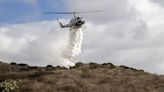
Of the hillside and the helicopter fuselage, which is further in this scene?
the helicopter fuselage

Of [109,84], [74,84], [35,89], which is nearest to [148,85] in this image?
[109,84]

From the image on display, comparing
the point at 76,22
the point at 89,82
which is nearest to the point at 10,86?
the point at 89,82

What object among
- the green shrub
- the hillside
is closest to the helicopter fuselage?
the hillside

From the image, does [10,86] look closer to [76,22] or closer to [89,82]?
[89,82]

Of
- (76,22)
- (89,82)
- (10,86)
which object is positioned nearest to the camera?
(10,86)

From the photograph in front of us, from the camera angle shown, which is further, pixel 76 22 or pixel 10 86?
pixel 76 22

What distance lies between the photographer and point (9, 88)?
70.8 m

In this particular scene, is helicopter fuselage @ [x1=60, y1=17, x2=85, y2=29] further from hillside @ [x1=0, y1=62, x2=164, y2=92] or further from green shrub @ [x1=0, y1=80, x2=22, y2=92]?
green shrub @ [x1=0, y1=80, x2=22, y2=92]

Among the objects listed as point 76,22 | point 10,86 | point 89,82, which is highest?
point 76,22

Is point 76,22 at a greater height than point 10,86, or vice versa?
point 76,22

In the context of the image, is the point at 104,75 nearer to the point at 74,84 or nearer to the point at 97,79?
the point at 97,79

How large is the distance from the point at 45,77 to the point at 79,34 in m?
24.5

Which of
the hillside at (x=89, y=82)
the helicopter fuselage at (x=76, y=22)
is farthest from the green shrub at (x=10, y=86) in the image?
the helicopter fuselage at (x=76, y=22)

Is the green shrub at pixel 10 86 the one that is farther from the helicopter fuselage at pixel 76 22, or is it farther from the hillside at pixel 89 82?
the helicopter fuselage at pixel 76 22
